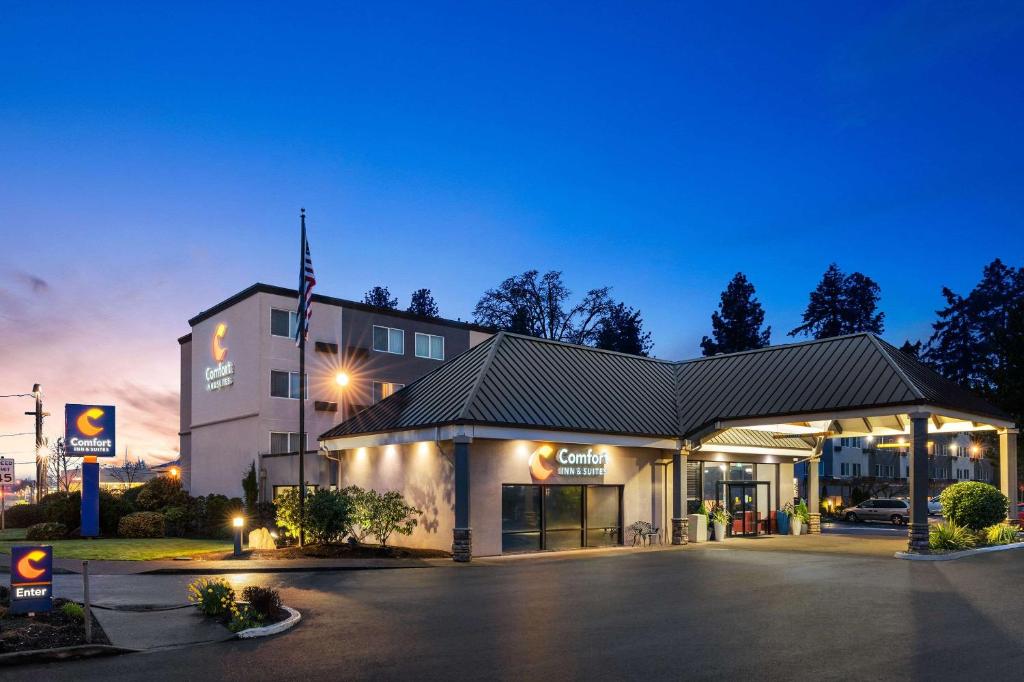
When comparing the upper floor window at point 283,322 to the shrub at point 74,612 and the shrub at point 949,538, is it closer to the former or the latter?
the shrub at point 74,612

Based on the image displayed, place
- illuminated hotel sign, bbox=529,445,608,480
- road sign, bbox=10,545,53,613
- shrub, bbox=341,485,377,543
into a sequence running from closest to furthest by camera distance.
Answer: road sign, bbox=10,545,53,613 < shrub, bbox=341,485,377,543 < illuminated hotel sign, bbox=529,445,608,480

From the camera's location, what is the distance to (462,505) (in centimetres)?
2480

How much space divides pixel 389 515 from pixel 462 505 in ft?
9.66

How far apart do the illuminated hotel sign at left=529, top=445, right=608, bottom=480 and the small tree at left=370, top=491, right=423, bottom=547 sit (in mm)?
4026

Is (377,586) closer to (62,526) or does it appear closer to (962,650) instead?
(962,650)

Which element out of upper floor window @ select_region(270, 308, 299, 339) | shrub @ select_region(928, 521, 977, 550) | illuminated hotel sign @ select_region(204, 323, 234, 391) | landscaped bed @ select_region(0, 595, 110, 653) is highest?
upper floor window @ select_region(270, 308, 299, 339)

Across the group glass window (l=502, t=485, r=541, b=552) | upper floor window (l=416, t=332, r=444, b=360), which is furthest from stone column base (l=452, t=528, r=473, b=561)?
upper floor window (l=416, t=332, r=444, b=360)

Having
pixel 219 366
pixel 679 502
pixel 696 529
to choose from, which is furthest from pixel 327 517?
pixel 219 366

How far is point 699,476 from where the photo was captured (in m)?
33.1

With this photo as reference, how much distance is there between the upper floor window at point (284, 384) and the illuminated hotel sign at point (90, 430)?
28.1ft

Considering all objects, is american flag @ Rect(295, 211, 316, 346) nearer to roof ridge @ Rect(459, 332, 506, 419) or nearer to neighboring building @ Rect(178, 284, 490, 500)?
roof ridge @ Rect(459, 332, 506, 419)

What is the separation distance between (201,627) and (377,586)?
5.84m

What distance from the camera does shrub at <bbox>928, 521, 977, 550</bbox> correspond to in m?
26.4

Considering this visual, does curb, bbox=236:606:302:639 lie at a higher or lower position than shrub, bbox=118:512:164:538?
higher
